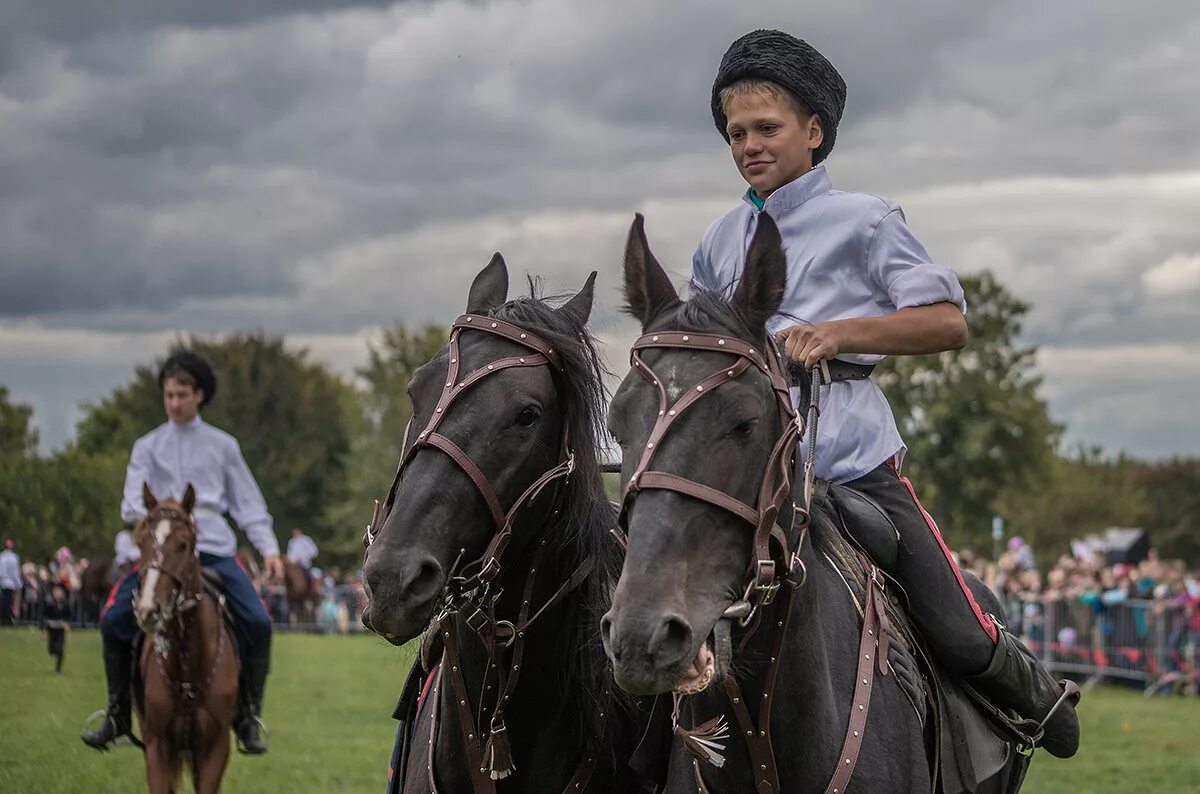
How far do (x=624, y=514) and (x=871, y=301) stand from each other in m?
1.58

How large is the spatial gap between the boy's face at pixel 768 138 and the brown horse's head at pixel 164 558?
6214 millimetres

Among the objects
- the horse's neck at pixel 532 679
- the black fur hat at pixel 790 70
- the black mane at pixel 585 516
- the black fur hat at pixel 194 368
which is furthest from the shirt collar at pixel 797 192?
the black fur hat at pixel 194 368

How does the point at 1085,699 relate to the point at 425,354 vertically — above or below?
below

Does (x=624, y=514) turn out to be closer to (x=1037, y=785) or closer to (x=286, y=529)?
(x=1037, y=785)

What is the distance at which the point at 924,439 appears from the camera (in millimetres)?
61281

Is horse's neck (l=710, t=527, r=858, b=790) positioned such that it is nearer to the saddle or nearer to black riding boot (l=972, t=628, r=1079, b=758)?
the saddle

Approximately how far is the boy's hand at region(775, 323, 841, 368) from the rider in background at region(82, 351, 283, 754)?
7108mm

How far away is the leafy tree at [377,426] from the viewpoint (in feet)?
258

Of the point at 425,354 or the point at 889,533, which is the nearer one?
the point at 889,533

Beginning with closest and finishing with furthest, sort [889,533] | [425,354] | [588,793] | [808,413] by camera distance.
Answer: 1. [808,413]
2. [889,533]
3. [588,793]
4. [425,354]

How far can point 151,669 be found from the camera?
1048 cm

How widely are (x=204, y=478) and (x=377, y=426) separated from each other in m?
73.0

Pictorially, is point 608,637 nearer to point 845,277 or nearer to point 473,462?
point 473,462

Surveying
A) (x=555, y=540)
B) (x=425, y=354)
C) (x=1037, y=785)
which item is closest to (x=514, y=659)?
(x=555, y=540)
